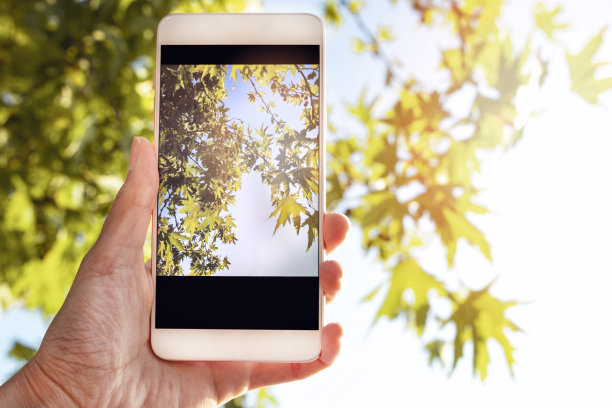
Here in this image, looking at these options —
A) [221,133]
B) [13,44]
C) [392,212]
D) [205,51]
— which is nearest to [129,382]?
[221,133]

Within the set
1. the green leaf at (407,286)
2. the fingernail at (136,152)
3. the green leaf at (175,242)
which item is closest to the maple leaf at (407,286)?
the green leaf at (407,286)

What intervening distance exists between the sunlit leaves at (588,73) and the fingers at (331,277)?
0.57 m

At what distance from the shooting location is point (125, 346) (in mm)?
713

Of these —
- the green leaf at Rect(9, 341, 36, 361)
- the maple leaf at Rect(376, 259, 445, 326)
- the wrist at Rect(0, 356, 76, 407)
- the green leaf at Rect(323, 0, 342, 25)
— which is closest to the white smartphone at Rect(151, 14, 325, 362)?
the wrist at Rect(0, 356, 76, 407)

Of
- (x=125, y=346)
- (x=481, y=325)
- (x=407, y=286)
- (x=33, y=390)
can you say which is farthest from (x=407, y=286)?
(x=33, y=390)

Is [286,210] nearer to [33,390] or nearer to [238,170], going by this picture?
[238,170]

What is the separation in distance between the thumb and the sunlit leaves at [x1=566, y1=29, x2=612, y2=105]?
76 centimetres

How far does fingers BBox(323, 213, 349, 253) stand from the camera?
78 centimetres

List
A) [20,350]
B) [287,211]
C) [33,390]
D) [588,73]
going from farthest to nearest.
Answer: [20,350] → [588,73] → [287,211] → [33,390]

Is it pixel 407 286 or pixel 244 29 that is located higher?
pixel 244 29

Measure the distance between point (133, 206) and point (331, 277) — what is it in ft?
0.98

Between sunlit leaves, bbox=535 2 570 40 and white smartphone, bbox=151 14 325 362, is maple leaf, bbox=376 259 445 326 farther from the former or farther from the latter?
sunlit leaves, bbox=535 2 570 40

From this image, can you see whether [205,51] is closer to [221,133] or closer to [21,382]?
[221,133]

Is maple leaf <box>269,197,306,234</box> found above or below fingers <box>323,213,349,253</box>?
above
